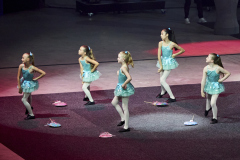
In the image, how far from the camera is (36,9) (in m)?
26.3

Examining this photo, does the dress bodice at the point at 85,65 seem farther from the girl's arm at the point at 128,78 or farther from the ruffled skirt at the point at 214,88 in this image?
the ruffled skirt at the point at 214,88

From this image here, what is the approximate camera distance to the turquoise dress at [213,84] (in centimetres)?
987

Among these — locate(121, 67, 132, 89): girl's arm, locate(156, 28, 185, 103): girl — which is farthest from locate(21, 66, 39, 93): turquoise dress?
locate(156, 28, 185, 103): girl

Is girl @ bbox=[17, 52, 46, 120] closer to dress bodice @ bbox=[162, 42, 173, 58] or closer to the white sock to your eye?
the white sock

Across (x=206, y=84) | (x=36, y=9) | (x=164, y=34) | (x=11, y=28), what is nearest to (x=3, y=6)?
(x=36, y=9)

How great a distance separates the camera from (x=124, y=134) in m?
9.32

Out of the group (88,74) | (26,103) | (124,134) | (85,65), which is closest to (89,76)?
(88,74)

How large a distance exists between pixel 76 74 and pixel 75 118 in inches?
155

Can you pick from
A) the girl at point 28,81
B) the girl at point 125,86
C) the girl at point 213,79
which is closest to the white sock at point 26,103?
Result: the girl at point 28,81

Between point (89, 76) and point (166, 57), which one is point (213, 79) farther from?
point (89, 76)

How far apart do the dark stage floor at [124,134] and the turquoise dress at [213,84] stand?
0.59 metres

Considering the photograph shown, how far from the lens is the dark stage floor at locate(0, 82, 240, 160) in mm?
8406

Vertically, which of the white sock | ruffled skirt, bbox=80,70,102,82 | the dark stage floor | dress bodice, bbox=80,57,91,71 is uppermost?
dress bodice, bbox=80,57,91,71

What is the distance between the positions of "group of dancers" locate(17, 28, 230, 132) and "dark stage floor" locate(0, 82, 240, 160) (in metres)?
0.28
